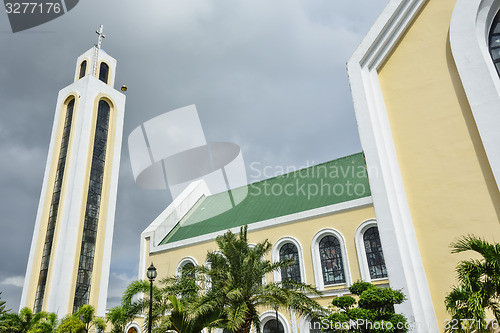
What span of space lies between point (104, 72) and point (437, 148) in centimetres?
3788

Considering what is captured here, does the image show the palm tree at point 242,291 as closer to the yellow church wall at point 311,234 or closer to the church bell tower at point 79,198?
the yellow church wall at point 311,234

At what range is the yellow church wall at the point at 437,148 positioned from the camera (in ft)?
25.9

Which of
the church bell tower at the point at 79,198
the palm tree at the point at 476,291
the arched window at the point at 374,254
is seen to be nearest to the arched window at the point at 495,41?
the palm tree at the point at 476,291

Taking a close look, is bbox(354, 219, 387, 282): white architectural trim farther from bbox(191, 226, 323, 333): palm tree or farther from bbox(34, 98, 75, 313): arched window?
bbox(34, 98, 75, 313): arched window

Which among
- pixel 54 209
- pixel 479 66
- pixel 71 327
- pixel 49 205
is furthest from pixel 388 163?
pixel 49 205

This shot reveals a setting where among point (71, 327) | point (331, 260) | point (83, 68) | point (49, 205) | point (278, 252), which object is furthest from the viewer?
point (83, 68)

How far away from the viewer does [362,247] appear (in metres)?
18.2

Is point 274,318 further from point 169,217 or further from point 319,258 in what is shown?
point 169,217

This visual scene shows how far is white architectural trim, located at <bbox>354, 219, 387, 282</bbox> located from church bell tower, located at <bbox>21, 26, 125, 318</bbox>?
22.5 m

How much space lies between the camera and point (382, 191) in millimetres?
8938

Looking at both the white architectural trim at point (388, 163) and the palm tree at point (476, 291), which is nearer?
the palm tree at point (476, 291)

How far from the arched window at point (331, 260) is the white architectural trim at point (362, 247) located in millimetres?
1163

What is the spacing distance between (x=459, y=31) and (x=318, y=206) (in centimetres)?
1327

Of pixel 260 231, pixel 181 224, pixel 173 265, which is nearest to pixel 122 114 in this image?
pixel 181 224
